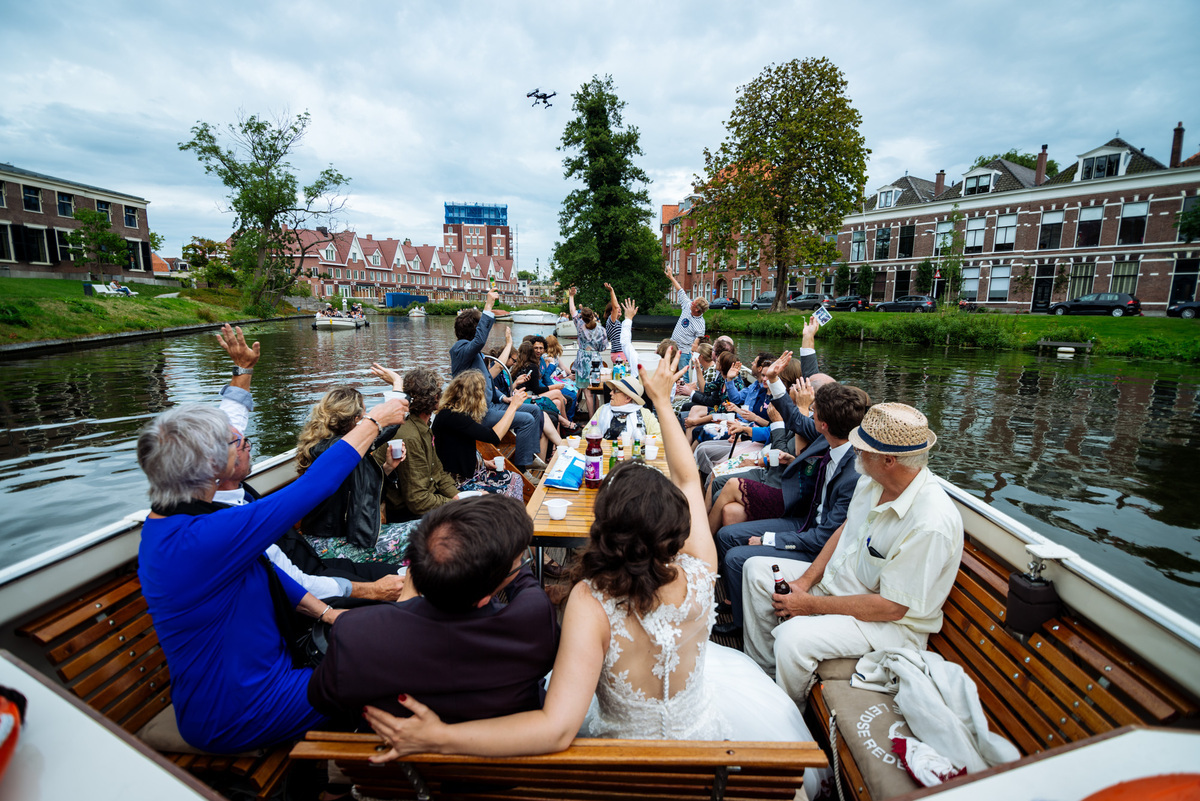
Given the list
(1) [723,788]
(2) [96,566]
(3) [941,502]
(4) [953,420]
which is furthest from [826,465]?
(4) [953,420]

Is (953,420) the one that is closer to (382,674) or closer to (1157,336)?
(382,674)

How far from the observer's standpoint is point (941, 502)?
2.02 metres

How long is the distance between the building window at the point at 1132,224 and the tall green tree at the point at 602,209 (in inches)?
962

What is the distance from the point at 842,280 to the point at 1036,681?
39.1m

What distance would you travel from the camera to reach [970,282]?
3172 centimetres

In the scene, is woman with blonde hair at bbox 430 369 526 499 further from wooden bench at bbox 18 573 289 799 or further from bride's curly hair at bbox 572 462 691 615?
bride's curly hair at bbox 572 462 691 615

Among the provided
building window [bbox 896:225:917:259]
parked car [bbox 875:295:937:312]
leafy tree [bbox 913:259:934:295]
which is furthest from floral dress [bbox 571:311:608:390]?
building window [bbox 896:225:917:259]

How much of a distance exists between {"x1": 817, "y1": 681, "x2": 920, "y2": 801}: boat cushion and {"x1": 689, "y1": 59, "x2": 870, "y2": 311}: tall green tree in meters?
25.5

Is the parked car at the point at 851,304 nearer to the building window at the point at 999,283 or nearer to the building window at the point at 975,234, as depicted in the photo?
the building window at the point at 975,234

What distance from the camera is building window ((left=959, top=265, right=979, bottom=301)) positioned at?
3153 cm

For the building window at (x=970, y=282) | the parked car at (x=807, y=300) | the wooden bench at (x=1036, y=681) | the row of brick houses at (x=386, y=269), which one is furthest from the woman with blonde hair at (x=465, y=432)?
the row of brick houses at (x=386, y=269)

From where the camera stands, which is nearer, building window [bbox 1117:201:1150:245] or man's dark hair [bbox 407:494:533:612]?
man's dark hair [bbox 407:494:533:612]

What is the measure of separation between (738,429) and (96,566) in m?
4.30

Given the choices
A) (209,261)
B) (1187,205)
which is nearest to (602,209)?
(1187,205)
